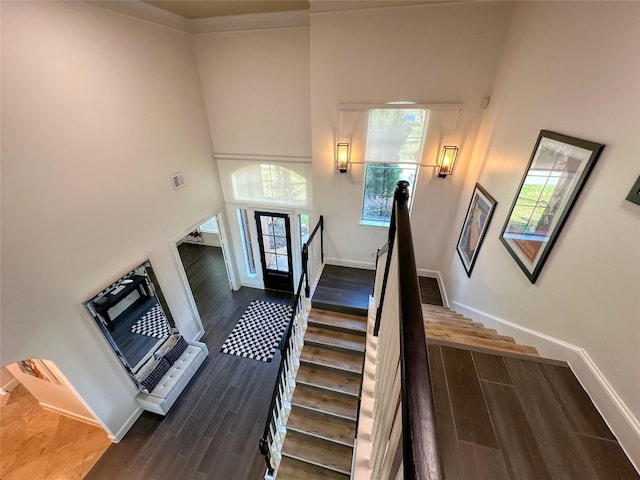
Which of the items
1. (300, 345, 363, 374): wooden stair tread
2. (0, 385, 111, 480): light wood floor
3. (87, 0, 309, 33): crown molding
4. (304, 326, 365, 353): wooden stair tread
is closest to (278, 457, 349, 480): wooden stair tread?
(300, 345, 363, 374): wooden stair tread

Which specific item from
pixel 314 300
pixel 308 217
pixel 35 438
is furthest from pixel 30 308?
pixel 308 217

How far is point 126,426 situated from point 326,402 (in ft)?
8.56

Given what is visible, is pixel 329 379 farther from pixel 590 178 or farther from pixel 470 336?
pixel 590 178

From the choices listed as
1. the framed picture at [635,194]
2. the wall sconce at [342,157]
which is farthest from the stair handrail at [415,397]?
the wall sconce at [342,157]

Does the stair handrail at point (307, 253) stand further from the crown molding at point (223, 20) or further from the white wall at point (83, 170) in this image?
the crown molding at point (223, 20)

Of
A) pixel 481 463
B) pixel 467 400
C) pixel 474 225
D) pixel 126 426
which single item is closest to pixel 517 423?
pixel 467 400

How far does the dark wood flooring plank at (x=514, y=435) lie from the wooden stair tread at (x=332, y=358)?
2072 mm

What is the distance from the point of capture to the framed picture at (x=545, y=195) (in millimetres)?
1605

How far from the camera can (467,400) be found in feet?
4.58

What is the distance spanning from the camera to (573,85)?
1.71 meters

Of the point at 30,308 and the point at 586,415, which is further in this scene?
the point at 30,308

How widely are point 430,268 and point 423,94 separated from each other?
2.59m

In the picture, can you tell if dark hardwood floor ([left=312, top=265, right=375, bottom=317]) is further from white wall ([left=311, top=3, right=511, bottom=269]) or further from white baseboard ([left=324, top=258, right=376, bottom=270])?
white wall ([left=311, top=3, right=511, bottom=269])

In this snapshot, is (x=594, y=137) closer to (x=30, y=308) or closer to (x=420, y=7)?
(x=420, y=7)
